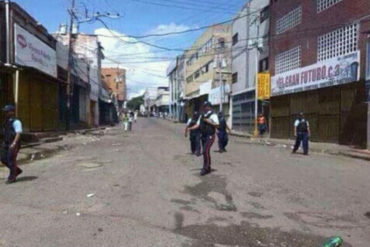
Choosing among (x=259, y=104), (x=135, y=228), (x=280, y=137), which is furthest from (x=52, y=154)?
(x=259, y=104)

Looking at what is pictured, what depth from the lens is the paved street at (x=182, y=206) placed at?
288 inches

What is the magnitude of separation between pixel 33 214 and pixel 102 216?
3.58ft

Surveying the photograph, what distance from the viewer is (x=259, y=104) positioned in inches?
1674

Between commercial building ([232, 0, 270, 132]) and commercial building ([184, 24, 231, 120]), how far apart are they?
2206 millimetres

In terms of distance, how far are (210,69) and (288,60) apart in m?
32.5

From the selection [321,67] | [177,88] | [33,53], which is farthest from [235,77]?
[177,88]

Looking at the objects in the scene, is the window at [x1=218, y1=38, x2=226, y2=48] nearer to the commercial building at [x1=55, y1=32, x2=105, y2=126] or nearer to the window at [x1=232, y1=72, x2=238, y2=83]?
the window at [x1=232, y1=72, x2=238, y2=83]

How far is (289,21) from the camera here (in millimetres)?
35469

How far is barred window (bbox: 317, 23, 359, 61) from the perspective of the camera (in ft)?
86.7

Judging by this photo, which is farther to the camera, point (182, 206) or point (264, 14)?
point (264, 14)

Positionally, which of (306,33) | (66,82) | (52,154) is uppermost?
(306,33)

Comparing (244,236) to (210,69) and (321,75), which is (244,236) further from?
(210,69)

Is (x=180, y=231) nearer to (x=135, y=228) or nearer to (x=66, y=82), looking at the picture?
(x=135, y=228)

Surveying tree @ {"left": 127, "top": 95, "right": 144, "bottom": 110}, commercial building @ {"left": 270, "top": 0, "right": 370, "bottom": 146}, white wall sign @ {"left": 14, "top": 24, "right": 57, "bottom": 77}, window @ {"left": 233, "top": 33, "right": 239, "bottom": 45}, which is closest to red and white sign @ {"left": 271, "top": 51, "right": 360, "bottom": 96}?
commercial building @ {"left": 270, "top": 0, "right": 370, "bottom": 146}
